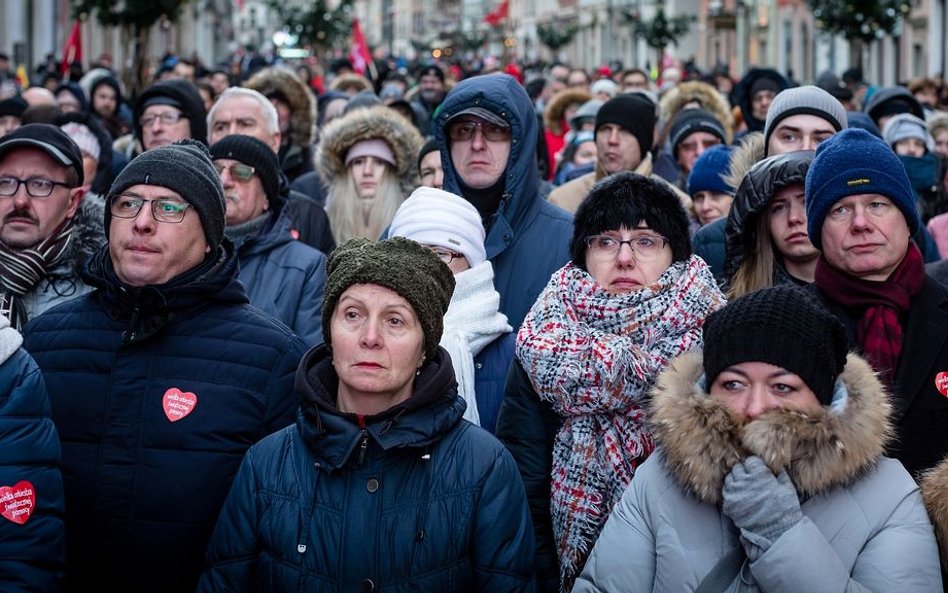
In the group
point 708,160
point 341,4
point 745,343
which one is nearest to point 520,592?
point 745,343

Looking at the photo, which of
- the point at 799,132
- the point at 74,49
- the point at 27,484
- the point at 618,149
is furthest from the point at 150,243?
the point at 74,49

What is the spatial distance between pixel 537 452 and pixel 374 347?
72 centimetres

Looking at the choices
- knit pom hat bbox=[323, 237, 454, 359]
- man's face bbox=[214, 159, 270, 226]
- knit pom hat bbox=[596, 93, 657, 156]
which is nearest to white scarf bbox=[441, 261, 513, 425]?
knit pom hat bbox=[323, 237, 454, 359]

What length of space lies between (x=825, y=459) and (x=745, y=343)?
1.22ft

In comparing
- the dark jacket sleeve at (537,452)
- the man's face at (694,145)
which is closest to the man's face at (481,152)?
the dark jacket sleeve at (537,452)

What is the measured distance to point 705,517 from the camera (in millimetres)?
3418

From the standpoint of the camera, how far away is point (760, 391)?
3.47 metres

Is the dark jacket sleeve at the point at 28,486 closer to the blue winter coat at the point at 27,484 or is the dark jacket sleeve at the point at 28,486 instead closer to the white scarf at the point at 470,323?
the blue winter coat at the point at 27,484

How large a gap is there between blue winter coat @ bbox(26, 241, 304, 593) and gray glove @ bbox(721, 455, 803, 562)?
5.04 feet

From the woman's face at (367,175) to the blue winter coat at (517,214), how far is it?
87.4 inches

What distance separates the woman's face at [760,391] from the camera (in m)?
3.43

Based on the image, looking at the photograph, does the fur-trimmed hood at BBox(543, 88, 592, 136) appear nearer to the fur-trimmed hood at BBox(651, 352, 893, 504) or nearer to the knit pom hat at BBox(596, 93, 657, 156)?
the knit pom hat at BBox(596, 93, 657, 156)

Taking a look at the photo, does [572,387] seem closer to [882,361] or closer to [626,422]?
[626,422]

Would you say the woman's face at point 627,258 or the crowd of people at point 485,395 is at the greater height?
the woman's face at point 627,258
